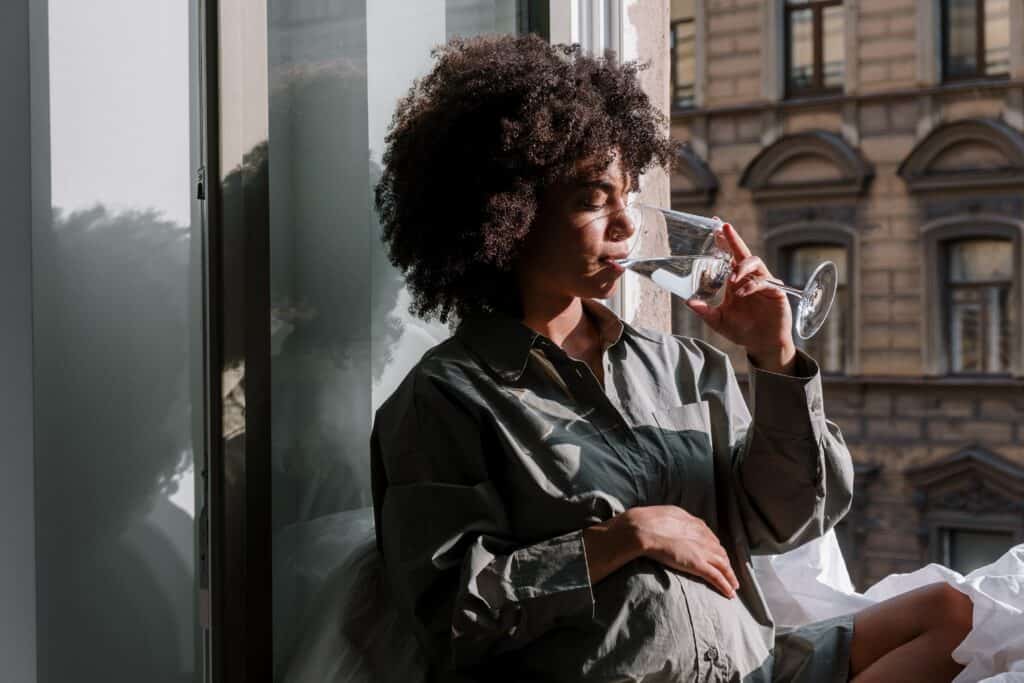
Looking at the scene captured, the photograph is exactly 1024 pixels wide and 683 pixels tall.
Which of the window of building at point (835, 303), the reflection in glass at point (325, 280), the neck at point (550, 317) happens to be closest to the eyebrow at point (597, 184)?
the neck at point (550, 317)

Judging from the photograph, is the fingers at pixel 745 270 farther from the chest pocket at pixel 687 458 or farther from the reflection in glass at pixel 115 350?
the reflection in glass at pixel 115 350

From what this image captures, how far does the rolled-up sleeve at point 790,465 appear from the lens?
136 centimetres

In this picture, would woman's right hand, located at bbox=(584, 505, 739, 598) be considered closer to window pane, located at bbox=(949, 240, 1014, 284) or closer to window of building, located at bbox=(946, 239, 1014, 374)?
window of building, located at bbox=(946, 239, 1014, 374)

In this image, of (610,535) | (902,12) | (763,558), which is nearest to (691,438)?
(610,535)

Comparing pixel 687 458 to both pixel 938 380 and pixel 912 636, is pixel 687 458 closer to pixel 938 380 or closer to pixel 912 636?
pixel 912 636

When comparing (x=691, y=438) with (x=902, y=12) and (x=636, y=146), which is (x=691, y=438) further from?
(x=902, y=12)

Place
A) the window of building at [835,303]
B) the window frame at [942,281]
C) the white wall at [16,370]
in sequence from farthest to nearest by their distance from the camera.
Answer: the window of building at [835,303] < the window frame at [942,281] < the white wall at [16,370]

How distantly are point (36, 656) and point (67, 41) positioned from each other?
59 centimetres

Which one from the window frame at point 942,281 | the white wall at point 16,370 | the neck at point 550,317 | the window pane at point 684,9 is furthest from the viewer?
the window pane at point 684,9

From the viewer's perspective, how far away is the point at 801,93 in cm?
1241

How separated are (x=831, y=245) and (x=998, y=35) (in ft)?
7.42

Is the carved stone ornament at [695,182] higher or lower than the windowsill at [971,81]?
lower

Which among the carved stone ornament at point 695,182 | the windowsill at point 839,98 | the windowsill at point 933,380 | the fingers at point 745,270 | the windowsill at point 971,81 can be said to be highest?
the windowsill at point 971,81

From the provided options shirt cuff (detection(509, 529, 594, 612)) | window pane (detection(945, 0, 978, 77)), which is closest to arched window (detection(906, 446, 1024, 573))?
window pane (detection(945, 0, 978, 77))
